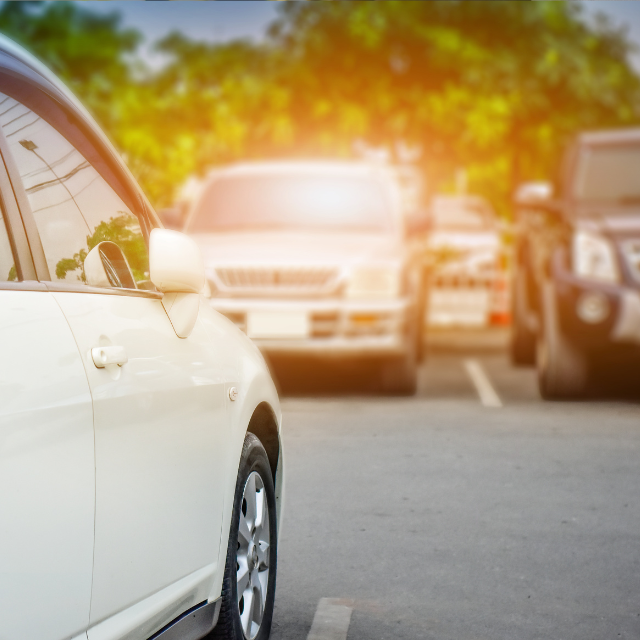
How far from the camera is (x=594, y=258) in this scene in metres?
9.91

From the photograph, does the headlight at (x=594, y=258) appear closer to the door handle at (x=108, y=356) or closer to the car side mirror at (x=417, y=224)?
the car side mirror at (x=417, y=224)

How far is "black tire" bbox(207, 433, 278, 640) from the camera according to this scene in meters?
3.80

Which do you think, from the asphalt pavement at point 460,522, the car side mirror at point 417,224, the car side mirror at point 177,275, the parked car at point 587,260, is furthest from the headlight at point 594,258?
the car side mirror at point 177,275

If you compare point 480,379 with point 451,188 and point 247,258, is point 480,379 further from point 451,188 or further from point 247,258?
point 451,188

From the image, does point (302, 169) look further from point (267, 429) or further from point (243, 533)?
point (243, 533)

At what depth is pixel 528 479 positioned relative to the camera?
6977 millimetres

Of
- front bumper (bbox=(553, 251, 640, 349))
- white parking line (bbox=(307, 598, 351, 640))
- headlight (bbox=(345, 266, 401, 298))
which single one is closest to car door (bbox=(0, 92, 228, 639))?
white parking line (bbox=(307, 598, 351, 640))

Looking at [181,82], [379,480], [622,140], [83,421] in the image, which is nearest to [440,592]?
[379,480]

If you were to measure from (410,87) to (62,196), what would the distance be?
2128cm

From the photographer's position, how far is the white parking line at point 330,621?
445 centimetres

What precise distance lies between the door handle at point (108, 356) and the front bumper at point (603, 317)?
6.99 m

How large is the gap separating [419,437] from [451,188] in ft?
141

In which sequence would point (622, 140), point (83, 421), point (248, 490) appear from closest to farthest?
point (83, 421) < point (248, 490) < point (622, 140)

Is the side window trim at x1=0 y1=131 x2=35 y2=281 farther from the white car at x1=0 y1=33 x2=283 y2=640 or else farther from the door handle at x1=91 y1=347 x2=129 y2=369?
the door handle at x1=91 y1=347 x2=129 y2=369
